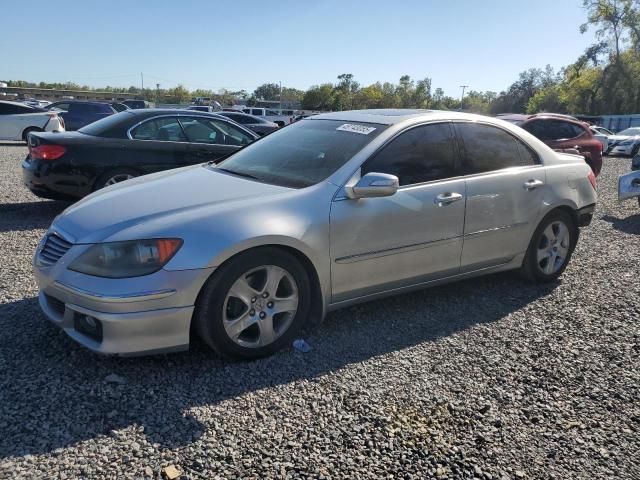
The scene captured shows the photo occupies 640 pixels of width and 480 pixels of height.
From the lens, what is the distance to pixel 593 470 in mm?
2516

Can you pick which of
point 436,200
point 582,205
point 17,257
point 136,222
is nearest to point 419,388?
point 436,200

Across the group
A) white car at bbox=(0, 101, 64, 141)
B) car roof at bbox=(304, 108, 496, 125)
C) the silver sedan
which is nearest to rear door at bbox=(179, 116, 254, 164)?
the silver sedan

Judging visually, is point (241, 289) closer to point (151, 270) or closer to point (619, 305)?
point (151, 270)

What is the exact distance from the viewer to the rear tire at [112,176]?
22.0 feet

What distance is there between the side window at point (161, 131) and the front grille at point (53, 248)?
3.91 m

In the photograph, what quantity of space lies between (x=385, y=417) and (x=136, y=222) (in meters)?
1.79

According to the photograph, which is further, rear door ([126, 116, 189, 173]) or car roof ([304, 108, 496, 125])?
rear door ([126, 116, 189, 173])

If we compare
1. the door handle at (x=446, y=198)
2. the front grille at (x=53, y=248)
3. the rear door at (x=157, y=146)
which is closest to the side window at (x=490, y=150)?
the door handle at (x=446, y=198)

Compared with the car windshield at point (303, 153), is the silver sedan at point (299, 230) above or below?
below

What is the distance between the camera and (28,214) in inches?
281

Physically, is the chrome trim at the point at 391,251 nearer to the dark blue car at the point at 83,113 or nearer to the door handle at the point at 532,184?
the door handle at the point at 532,184

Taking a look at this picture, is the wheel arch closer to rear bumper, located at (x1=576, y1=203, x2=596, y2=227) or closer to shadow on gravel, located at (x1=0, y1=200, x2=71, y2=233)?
rear bumper, located at (x1=576, y1=203, x2=596, y2=227)

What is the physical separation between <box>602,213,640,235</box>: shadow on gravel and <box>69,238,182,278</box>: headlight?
6811 mm

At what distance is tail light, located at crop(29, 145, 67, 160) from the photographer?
21.4 feet
